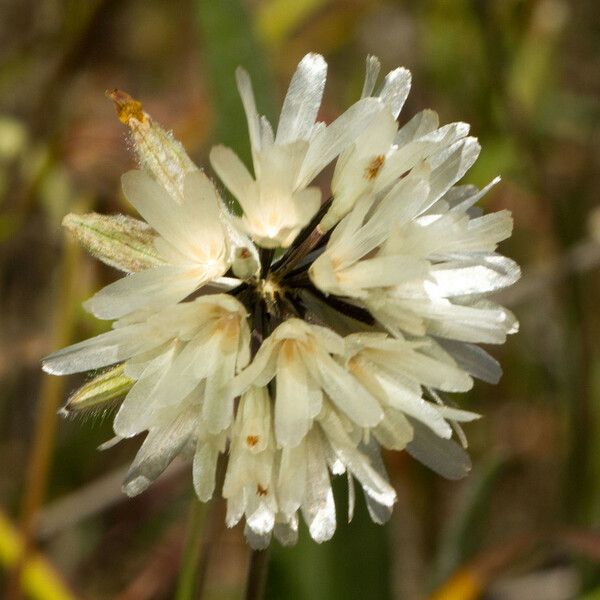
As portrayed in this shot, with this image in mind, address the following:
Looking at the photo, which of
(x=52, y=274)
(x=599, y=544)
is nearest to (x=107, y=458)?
(x=52, y=274)

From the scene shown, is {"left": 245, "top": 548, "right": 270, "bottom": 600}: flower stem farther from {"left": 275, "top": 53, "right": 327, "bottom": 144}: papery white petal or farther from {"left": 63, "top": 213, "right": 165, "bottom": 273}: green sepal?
{"left": 275, "top": 53, "right": 327, "bottom": 144}: papery white petal

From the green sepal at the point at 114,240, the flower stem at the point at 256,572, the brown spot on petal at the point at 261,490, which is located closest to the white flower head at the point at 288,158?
the green sepal at the point at 114,240

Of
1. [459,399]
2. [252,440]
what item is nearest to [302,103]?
[252,440]

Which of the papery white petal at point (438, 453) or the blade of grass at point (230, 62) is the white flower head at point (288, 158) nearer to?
the papery white petal at point (438, 453)

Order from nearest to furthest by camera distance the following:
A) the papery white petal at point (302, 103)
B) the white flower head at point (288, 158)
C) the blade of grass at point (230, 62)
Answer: the white flower head at point (288, 158) < the papery white petal at point (302, 103) < the blade of grass at point (230, 62)

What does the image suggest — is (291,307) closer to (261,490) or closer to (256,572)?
(261,490)

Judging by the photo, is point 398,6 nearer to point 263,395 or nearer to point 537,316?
point 537,316
